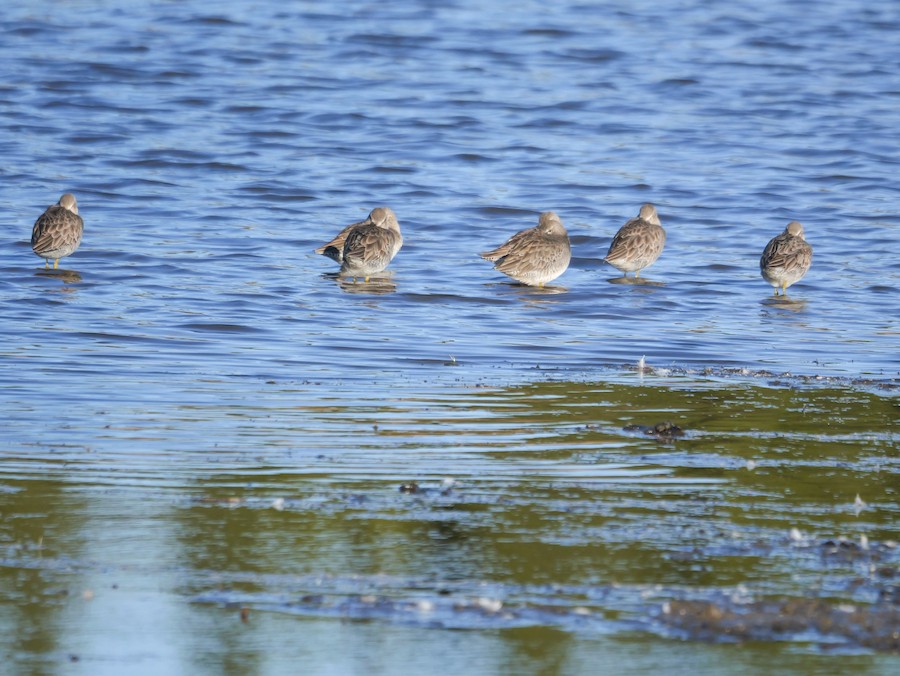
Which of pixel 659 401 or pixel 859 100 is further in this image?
pixel 859 100

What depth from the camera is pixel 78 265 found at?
15156 mm

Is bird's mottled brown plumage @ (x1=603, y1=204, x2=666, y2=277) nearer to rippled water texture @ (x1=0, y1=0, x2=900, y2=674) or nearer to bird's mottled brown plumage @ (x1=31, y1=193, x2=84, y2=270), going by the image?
rippled water texture @ (x1=0, y1=0, x2=900, y2=674)

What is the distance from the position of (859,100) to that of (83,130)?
13.5 meters

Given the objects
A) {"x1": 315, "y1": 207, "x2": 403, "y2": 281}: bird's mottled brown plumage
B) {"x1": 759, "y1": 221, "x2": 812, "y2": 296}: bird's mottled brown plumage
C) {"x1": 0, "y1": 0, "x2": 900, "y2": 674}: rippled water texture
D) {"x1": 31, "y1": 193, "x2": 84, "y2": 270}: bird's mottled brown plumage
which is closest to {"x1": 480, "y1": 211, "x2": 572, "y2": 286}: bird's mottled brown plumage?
{"x1": 0, "y1": 0, "x2": 900, "y2": 674}: rippled water texture

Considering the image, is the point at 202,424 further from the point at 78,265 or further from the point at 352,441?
the point at 78,265

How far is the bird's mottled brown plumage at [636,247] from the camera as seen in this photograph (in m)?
15.3

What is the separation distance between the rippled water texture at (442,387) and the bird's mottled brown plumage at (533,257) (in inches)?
9.3

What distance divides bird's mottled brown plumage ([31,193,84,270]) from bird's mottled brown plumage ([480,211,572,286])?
13.3 feet

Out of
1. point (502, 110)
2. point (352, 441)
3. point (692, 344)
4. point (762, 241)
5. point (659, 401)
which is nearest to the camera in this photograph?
point (352, 441)

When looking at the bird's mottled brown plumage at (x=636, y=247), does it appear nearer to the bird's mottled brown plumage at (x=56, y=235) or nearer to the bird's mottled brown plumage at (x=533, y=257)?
the bird's mottled brown plumage at (x=533, y=257)

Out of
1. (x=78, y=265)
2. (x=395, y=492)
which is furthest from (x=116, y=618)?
(x=78, y=265)

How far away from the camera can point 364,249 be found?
14836mm

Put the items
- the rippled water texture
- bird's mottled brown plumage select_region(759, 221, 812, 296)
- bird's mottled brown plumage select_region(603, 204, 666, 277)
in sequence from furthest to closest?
bird's mottled brown plumage select_region(603, 204, 666, 277), bird's mottled brown plumage select_region(759, 221, 812, 296), the rippled water texture

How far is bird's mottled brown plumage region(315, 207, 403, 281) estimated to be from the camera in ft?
48.7
